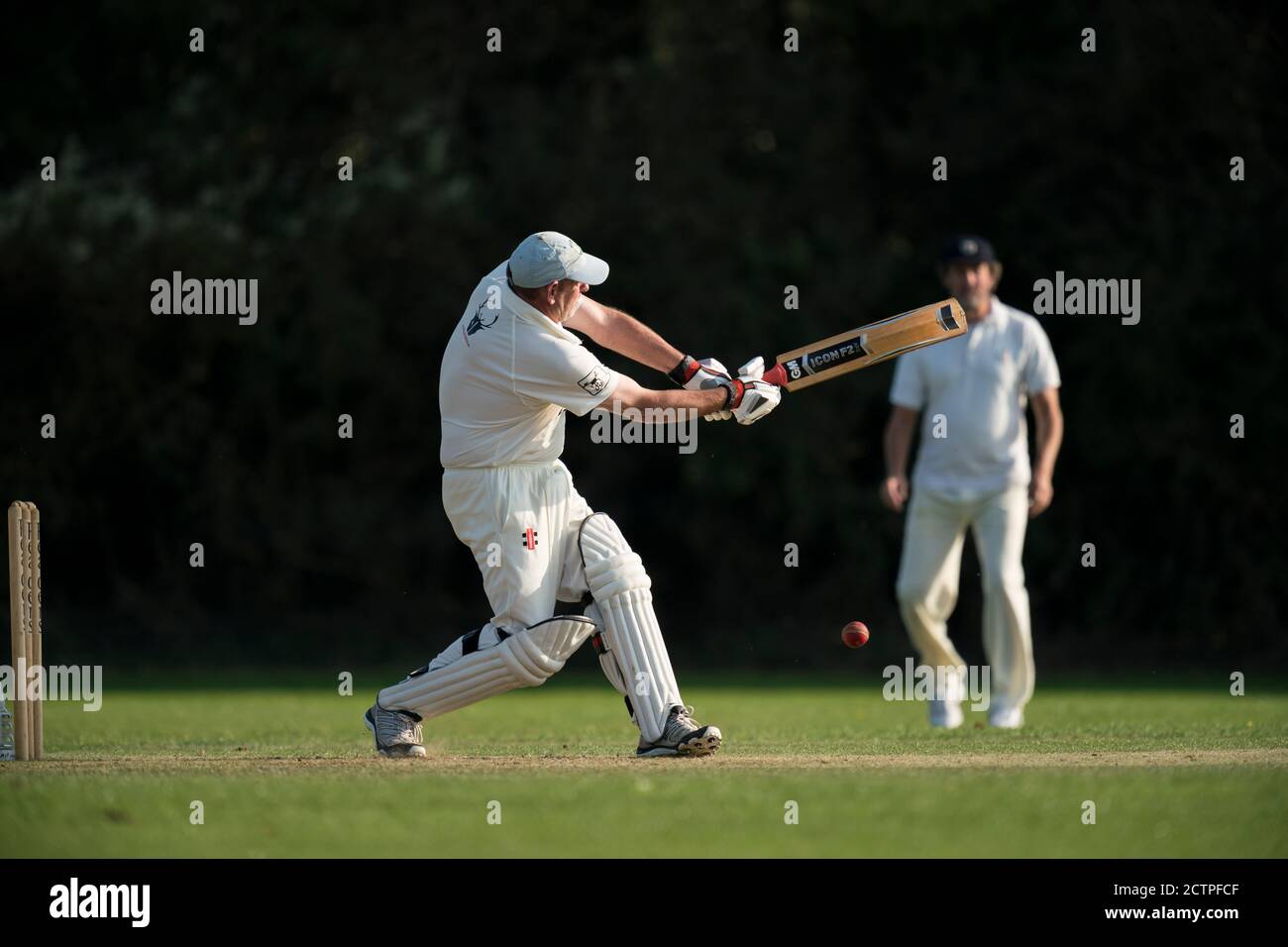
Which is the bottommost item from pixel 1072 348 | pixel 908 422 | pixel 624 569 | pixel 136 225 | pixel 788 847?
pixel 788 847

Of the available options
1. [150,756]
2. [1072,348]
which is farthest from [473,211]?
[150,756]

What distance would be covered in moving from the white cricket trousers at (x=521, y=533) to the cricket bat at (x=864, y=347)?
1.04 meters

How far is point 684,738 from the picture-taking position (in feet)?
19.8

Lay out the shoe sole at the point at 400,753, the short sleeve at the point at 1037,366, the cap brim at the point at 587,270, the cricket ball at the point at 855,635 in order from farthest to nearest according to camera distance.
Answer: the short sleeve at the point at 1037,366 → the cricket ball at the point at 855,635 → the shoe sole at the point at 400,753 → the cap brim at the point at 587,270

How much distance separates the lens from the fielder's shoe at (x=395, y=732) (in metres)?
6.28

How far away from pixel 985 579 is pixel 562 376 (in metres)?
2.86

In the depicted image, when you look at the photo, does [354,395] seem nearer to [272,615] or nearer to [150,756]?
[272,615]

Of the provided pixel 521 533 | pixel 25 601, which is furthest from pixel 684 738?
pixel 25 601

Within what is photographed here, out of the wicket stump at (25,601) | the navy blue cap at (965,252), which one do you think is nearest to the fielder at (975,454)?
the navy blue cap at (965,252)

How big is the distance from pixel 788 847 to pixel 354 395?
407 inches

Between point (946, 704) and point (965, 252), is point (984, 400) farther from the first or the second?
point (946, 704)

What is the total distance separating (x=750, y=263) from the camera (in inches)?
553

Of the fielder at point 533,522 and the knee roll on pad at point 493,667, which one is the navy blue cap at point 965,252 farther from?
the knee roll on pad at point 493,667

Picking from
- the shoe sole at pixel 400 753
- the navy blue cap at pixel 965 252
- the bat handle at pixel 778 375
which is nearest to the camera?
the shoe sole at pixel 400 753
